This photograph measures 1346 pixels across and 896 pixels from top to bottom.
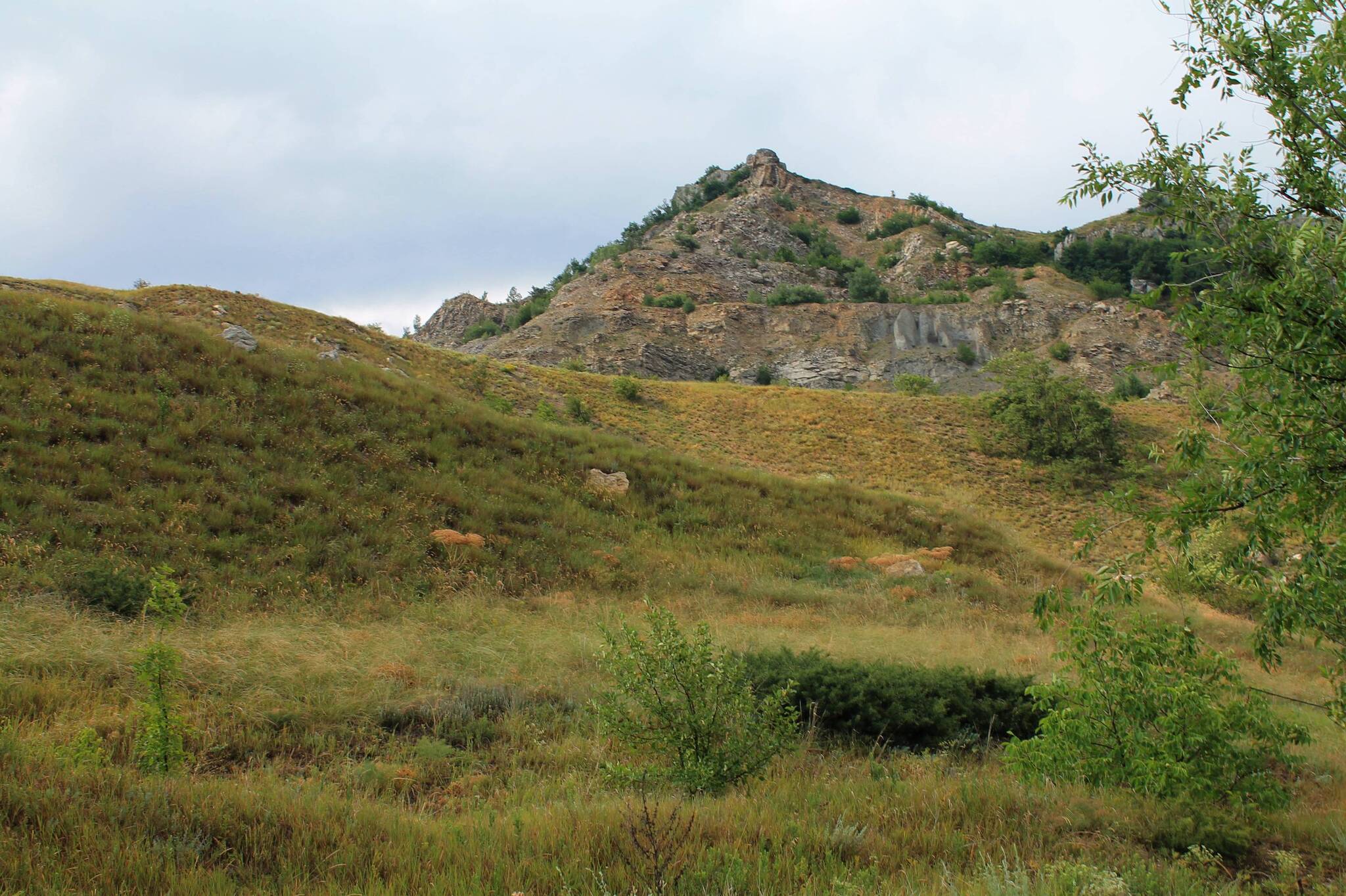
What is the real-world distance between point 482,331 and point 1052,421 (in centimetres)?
5919

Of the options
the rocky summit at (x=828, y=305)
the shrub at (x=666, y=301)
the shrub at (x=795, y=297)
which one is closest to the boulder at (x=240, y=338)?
the rocky summit at (x=828, y=305)

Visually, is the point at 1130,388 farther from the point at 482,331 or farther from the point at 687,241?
the point at 482,331

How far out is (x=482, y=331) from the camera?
267 feet

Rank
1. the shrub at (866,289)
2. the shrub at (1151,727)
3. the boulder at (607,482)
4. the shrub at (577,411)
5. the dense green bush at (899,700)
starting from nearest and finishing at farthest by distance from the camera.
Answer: the shrub at (1151,727)
the dense green bush at (899,700)
the boulder at (607,482)
the shrub at (577,411)
the shrub at (866,289)

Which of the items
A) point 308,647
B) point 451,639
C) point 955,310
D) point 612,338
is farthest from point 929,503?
point 955,310

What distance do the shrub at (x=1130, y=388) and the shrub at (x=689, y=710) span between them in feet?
183

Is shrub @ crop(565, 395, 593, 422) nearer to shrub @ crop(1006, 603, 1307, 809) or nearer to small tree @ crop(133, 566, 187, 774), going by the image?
small tree @ crop(133, 566, 187, 774)

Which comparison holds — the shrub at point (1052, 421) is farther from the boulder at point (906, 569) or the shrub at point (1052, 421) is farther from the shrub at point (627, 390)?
the boulder at point (906, 569)

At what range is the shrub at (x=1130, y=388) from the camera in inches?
2115

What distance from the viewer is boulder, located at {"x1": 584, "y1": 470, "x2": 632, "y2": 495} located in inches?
699

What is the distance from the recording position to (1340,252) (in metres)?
3.96

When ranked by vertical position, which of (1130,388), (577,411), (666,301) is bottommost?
(577,411)

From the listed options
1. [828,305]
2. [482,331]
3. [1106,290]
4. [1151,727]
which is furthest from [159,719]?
[1106,290]

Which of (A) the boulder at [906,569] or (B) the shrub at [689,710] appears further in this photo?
(A) the boulder at [906,569]
